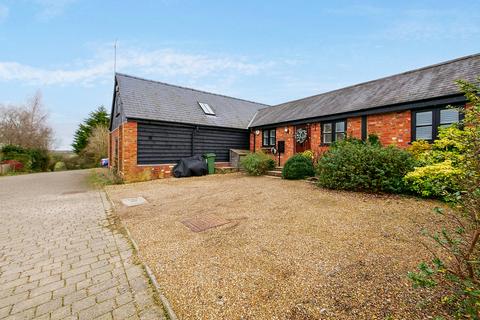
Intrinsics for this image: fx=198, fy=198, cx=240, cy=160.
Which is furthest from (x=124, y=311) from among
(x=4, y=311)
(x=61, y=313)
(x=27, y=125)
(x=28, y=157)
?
(x=27, y=125)

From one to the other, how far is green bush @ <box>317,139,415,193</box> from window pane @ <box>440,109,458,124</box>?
2560 millimetres

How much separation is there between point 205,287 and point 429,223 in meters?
4.15

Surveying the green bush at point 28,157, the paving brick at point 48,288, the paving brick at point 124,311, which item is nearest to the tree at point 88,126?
the green bush at point 28,157

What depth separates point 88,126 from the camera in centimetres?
2508

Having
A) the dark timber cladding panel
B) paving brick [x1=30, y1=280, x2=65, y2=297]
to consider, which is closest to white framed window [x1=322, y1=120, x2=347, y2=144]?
the dark timber cladding panel

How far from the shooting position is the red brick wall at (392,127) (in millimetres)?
7523

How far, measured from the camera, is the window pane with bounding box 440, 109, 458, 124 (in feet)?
21.6

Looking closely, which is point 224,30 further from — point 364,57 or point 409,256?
point 409,256

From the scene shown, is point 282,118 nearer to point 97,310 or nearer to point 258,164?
point 258,164

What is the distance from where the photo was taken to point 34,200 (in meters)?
6.49

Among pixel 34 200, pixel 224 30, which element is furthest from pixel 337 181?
pixel 224 30

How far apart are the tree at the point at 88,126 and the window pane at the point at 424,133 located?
28.9m

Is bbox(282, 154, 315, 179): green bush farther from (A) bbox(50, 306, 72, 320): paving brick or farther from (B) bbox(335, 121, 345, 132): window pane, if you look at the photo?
(A) bbox(50, 306, 72, 320): paving brick

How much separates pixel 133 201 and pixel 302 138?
8659mm
